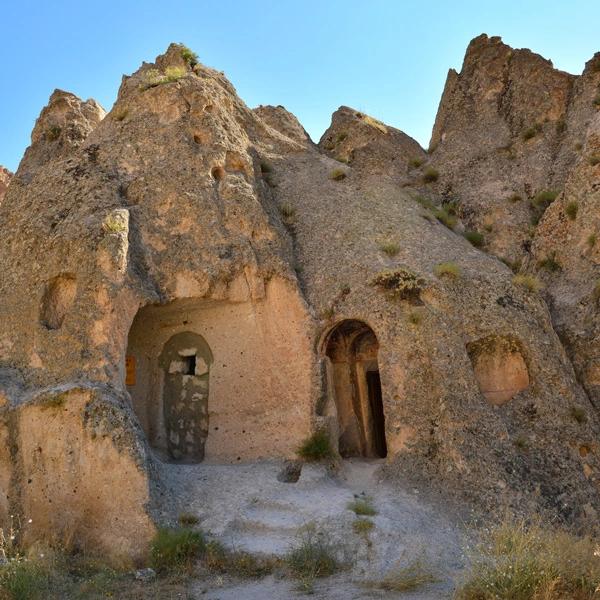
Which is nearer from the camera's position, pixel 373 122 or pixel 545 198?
pixel 545 198

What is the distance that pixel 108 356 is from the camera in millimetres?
10742

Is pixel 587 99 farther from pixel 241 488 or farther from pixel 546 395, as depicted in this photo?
pixel 241 488

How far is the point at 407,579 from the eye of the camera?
Answer: 7418 mm

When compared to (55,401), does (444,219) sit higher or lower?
higher

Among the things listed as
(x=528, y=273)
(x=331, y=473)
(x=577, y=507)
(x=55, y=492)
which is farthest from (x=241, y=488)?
(x=528, y=273)

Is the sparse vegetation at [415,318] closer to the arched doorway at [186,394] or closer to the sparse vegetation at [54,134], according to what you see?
the arched doorway at [186,394]

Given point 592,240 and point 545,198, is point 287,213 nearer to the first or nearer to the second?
point 592,240

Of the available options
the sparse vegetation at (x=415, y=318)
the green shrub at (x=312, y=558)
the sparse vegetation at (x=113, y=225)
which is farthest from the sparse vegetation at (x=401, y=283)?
the green shrub at (x=312, y=558)

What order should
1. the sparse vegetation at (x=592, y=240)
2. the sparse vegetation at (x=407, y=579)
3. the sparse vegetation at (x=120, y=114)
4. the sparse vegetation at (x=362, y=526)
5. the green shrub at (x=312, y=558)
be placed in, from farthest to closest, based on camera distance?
the sparse vegetation at (x=120, y=114) < the sparse vegetation at (x=592, y=240) < the sparse vegetation at (x=362, y=526) < the green shrub at (x=312, y=558) < the sparse vegetation at (x=407, y=579)

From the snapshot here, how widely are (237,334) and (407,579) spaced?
6.74m

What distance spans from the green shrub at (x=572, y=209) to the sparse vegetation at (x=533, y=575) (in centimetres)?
1005

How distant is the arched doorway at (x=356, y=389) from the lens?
13.5m

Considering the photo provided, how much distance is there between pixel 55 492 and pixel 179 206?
629cm

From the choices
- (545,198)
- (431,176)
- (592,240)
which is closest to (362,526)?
(592,240)
